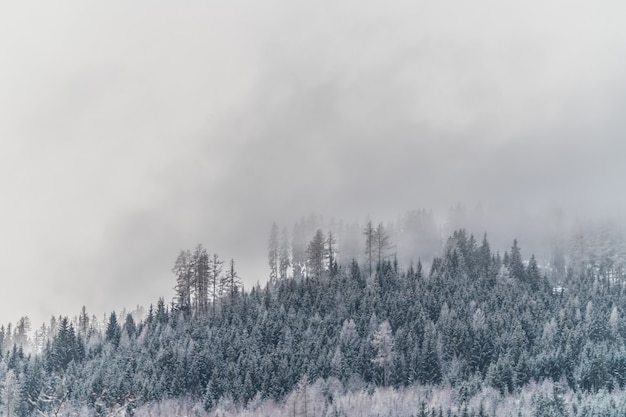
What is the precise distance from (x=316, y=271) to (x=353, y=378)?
5316 cm

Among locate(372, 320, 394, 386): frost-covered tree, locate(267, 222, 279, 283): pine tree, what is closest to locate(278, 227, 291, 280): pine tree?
locate(267, 222, 279, 283): pine tree

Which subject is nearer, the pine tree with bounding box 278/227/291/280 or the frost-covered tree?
the frost-covered tree

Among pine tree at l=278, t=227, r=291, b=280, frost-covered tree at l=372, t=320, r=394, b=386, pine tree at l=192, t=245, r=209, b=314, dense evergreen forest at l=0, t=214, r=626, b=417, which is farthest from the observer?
pine tree at l=278, t=227, r=291, b=280

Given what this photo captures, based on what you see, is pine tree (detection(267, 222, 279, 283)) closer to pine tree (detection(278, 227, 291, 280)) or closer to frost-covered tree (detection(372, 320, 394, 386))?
pine tree (detection(278, 227, 291, 280))

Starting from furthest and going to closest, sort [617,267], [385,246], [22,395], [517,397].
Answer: [385,246] → [617,267] → [22,395] → [517,397]

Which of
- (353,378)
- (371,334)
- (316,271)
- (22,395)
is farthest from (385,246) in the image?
(22,395)

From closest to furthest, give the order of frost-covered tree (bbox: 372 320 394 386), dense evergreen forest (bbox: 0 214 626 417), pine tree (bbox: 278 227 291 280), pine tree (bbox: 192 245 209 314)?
dense evergreen forest (bbox: 0 214 626 417)
frost-covered tree (bbox: 372 320 394 386)
pine tree (bbox: 192 245 209 314)
pine tree (bbox: 278 227 291 280)

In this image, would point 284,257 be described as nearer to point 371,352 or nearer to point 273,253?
point 273,253

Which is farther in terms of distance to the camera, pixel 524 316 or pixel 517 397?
pixel 524 316

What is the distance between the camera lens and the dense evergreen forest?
112000mm

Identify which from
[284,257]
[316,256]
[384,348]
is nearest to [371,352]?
[384,348]

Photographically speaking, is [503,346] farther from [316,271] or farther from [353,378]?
[316,271]

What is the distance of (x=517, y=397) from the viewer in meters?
109

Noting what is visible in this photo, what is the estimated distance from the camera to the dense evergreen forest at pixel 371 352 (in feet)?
367
